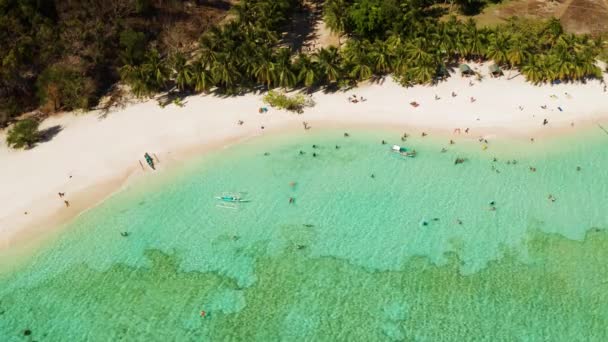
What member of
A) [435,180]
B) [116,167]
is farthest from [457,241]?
[116,167]

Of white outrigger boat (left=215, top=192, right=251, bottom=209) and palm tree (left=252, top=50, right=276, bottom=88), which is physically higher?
palm tree (left=252, top=50, right=276, bottom=88)

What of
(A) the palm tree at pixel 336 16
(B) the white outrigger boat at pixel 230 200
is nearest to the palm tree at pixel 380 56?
(A) the palm tree at pixel 336 16

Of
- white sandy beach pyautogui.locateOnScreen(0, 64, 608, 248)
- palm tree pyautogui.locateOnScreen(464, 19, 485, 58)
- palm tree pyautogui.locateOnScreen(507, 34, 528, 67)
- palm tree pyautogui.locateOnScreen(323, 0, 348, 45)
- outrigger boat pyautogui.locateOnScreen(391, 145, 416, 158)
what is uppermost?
palm tree pyautogui.locateOnScreen(323, 0, 348, 45)

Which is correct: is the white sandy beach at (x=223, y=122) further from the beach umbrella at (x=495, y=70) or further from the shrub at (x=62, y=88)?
the shrub at (x=62, y=88)

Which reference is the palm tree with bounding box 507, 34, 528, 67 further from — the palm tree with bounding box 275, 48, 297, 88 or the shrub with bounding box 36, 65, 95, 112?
the shrub with bounding box 36, 65, 95, 112

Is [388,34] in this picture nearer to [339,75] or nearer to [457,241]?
[339,75]

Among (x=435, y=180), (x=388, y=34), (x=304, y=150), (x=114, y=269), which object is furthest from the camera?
(x=388, y=34)

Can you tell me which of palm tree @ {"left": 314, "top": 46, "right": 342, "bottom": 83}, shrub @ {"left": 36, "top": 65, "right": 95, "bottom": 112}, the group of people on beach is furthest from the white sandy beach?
palm tree @ {"left": 314, "top": 46, "right": 342, "bottom": 83}
